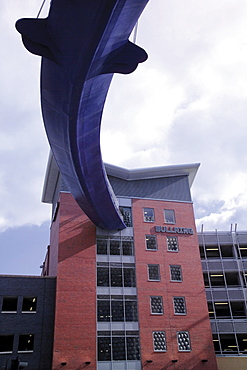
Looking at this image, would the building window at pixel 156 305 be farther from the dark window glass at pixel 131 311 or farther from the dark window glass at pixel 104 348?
the dark window glass at pixel 104 348

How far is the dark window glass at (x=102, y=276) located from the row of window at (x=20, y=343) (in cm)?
523

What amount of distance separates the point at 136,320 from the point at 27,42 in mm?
18351

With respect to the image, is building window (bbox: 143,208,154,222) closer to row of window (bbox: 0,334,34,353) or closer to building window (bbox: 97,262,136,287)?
building window (bbox: 97,262,136,287)

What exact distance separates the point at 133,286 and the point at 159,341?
375cm

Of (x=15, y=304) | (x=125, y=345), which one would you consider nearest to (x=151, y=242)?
(x=125, y=345)

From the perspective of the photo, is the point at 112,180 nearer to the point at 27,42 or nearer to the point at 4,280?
the point at 4,280

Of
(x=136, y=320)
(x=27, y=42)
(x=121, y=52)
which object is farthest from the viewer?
(x=136, y=320)

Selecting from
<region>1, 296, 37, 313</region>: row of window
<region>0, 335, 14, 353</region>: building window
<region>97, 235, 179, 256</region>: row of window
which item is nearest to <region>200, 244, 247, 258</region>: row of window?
<region>97, 235, 179, 256</region>: row of window

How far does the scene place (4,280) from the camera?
70.5 feet

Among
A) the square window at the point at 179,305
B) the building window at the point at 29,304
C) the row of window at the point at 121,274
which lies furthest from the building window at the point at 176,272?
the building window at the point at 29,304

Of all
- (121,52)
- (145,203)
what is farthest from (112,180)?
(121,52)

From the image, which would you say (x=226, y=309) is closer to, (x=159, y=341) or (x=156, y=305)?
(x=156, y=305)

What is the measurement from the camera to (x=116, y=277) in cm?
2394

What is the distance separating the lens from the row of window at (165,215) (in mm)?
26812
